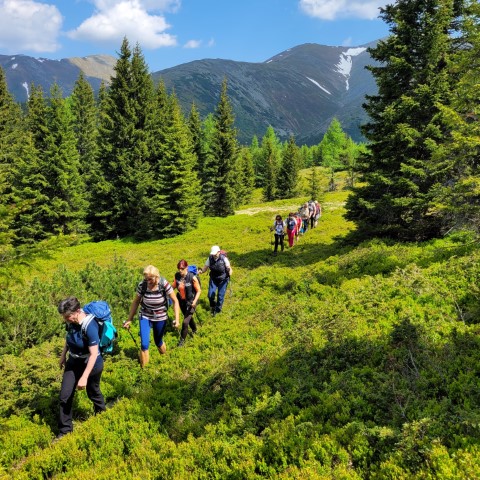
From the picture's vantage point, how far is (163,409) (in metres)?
7.14

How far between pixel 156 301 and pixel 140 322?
0.73 metres

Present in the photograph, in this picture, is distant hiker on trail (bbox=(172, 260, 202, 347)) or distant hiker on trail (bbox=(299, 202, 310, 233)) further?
distant hiker on trail (bbox=(299, 202, 310, 233))

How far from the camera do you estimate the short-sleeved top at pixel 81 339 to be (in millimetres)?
6281

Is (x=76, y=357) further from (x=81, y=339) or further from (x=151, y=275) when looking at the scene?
(x=151, y=275)

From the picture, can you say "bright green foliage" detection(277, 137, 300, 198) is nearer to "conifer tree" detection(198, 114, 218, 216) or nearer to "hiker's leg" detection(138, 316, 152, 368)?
"conifer tree" detection(198, 114, 218, 216)

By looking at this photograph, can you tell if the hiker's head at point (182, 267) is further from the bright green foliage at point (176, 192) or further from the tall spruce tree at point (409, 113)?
the bright green foliage at point (176, 192)

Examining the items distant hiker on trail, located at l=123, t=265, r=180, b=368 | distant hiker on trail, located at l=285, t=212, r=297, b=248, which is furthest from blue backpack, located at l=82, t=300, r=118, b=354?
distant hiker on trail, located at l=285, t=212, r=297, b=248

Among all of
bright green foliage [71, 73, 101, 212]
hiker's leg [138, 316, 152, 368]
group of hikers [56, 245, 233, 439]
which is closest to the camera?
group of hikers [56, 245, 233, 439]

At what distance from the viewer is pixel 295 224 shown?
21766 millimetres

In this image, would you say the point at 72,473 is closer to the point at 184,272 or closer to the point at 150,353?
the point at 150,353

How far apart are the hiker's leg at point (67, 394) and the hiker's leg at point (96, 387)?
0.25 m

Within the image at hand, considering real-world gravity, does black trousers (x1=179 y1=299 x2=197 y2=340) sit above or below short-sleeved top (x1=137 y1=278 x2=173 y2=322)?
below

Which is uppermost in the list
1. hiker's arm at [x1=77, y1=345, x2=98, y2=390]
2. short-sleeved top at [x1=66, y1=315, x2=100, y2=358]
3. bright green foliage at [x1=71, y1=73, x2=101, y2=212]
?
bright green foliage at [x1=71, y1=73, x2=101, y2=212]

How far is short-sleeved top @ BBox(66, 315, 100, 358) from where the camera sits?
6.28 metres
